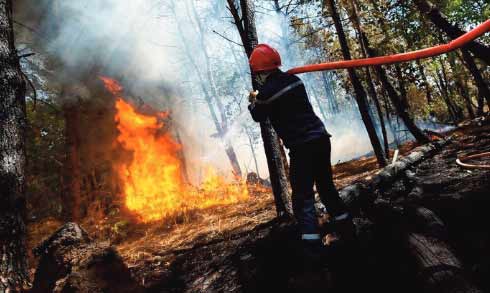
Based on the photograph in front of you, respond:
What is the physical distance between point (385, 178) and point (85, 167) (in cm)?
1156

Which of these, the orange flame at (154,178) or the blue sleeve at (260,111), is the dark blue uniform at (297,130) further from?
the orange flame at (154,178)

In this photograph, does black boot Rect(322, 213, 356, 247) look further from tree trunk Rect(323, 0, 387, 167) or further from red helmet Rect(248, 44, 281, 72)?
tree trunk Rect(323, 0, 387, 167)

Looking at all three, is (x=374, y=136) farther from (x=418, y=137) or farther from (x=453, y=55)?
(x=453, y=55)

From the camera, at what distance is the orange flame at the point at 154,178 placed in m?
9.85

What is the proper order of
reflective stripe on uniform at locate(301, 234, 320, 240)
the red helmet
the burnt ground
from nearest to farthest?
the burnt ground < reflective stripe on uniform at locate(301, 234, 320, 240) < the red helmet

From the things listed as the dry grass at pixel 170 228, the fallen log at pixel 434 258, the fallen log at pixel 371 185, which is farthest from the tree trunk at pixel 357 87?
the fallen log at pixel 434 258

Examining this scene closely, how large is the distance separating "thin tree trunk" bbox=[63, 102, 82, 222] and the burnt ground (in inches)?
292

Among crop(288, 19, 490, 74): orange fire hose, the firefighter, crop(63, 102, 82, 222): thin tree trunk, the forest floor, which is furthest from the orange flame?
crop(288, 19, 490, 74): orange fire hose

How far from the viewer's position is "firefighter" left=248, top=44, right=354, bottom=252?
3012mm

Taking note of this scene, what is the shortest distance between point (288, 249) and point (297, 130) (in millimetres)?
1508

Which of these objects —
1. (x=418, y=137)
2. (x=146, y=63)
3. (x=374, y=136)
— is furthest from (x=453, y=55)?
(x=146, y=63)

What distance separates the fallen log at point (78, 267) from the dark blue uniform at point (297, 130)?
7.60ft

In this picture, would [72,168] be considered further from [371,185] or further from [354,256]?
[354,256]

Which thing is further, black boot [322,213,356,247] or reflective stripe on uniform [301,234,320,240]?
black boot [322,213,356,247]
